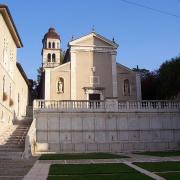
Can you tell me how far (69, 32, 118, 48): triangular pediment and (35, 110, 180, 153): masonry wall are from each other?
11580 mm

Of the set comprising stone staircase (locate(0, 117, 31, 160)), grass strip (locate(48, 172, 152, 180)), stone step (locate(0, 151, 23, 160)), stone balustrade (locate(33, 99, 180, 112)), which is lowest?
grass strip (locate(48, 172, 152, 180))

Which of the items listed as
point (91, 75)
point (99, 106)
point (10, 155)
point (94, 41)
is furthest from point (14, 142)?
point (94, 41)

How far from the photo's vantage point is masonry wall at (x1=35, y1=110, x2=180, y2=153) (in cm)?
2577

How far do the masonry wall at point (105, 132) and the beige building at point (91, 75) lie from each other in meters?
8.22

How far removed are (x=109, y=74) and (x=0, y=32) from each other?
593 inches

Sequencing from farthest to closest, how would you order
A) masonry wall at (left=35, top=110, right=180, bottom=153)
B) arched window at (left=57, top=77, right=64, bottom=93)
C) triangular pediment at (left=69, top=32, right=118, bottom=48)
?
triangular pediment at (left=69, top=32, right=118, bottom=48), arched window at (left=57, top=77, right=64, bottom=93), masonry wall at (left=35, top=110, right=180, bottom=153)

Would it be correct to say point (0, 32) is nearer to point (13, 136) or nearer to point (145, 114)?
point (13, 136)

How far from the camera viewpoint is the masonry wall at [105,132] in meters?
25.8

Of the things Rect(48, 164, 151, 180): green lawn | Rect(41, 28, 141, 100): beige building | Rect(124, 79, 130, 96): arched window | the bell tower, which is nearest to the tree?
Rect(41, 28, 141, 100): beige building

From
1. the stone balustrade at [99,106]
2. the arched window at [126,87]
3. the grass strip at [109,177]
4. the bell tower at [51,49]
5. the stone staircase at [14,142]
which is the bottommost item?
the grass strip at [109,177]

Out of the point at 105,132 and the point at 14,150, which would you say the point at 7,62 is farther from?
the point at 14,150

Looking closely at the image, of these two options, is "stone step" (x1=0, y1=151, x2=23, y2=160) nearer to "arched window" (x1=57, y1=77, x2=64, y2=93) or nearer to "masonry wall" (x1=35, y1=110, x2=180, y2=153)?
"masonry wall" (x1=35, y1=110, x2=180, y2=153)

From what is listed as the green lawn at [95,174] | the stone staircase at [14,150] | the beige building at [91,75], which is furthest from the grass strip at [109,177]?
the beige building at [91,75]

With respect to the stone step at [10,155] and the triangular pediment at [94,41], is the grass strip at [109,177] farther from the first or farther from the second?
the triangular pediment at [94,41]
